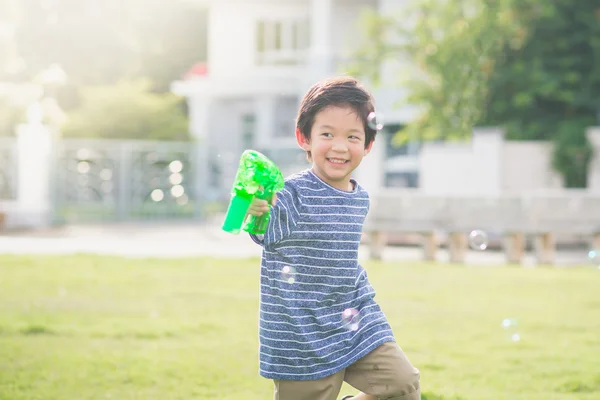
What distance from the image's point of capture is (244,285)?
33.2 feet

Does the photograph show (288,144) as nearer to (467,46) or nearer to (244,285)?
(467,46)

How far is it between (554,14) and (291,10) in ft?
29.4

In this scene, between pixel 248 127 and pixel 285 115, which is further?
pixel 248 127

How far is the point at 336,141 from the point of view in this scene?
151 inches

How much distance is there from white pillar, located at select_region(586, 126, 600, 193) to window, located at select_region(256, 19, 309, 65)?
10.7 m

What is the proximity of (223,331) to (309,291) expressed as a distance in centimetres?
340

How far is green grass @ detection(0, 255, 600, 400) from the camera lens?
5.37 m

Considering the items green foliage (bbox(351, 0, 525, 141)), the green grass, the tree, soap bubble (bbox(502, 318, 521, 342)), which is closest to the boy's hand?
the green grass

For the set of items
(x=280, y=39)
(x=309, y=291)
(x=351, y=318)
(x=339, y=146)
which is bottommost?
(x=351, y=318)

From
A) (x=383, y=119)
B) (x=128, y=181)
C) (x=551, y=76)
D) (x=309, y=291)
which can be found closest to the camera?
(x=309, y=291)

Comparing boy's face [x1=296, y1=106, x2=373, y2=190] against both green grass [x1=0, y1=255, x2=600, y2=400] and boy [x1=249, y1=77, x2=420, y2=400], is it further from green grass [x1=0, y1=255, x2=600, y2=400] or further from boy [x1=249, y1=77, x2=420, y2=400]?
green grass [x1=0, y1=255, x2=600, y2=400]

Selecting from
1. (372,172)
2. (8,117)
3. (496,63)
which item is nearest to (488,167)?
(372,172)

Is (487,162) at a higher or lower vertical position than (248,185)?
lower

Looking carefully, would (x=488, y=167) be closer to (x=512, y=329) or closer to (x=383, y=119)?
(x=383, y=119)
